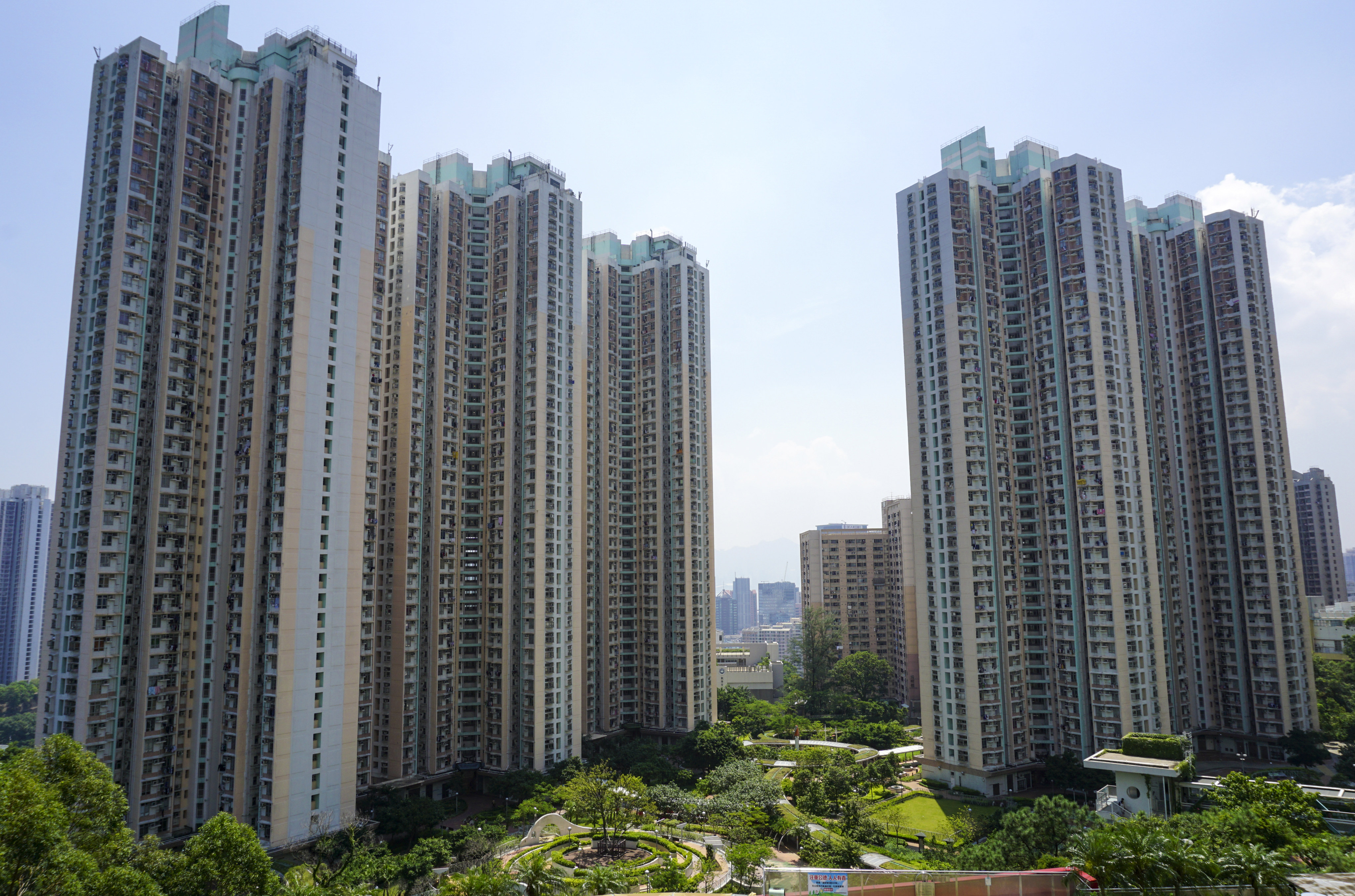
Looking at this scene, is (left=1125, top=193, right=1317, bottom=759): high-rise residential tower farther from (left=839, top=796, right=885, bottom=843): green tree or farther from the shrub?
(left=839, top=796, right=885, bottom=843): green tree

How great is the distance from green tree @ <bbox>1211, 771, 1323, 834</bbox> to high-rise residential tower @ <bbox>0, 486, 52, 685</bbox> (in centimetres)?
16231

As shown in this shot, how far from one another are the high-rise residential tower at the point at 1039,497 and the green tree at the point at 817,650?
51.0m

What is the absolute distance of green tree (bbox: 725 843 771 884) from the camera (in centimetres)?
4197

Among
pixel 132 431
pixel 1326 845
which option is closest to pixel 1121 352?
pixel 1326 845

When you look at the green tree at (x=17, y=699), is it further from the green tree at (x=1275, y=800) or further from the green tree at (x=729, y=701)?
the green tree at (x=1275, y=800)

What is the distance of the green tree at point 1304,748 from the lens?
70.9 meters

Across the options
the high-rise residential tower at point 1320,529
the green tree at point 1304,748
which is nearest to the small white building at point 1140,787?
the green tree at point 1304,748

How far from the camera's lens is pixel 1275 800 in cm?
3694

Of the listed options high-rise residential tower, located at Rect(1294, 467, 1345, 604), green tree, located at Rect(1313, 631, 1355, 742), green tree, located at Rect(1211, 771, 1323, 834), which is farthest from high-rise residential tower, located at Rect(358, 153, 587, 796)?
high-rise residential tower, located at Rect(1294, 467, 1345, 604)

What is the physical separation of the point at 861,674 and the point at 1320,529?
94241 millimetres

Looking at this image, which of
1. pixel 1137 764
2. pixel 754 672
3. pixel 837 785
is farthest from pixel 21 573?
pixel 1137 764

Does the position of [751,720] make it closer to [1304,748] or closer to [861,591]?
[861,591]

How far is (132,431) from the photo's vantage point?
173 feet

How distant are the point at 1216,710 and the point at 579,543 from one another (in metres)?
69.4
